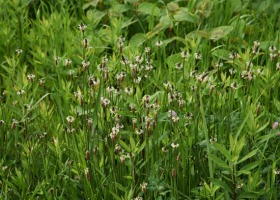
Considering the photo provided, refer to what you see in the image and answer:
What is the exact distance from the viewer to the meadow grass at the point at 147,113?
2.48 metres

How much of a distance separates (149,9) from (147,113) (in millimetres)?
1638

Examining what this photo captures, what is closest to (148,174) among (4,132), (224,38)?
(4,132)

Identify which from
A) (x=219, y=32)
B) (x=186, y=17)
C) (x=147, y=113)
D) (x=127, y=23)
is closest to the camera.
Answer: (x=147, y=113)

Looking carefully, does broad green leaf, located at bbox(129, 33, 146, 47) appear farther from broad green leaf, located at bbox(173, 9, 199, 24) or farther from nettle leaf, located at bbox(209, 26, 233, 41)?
nettle leaf, located at bbox(209, 26, 233, 41)

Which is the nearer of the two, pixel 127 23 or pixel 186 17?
pixel 186 17

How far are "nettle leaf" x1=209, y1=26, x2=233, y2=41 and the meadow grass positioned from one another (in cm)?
1

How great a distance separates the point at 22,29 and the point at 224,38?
134 cm

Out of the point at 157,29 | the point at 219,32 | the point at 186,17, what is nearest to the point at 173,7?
the point at 186,17

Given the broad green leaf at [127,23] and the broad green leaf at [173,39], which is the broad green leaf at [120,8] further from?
the broad green leaf at [173,39]

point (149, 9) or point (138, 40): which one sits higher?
point (149, 9)

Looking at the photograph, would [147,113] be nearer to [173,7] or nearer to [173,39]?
[173,39]

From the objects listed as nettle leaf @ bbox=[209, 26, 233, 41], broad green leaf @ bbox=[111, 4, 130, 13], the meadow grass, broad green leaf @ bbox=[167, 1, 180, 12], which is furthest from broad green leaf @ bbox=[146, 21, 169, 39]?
broad green leaf @ bbox=[111, 4, 130, 13]

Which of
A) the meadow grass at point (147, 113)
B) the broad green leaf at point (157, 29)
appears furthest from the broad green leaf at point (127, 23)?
the broad green leaf at point (157, 29)

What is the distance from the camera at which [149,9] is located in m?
4.11
